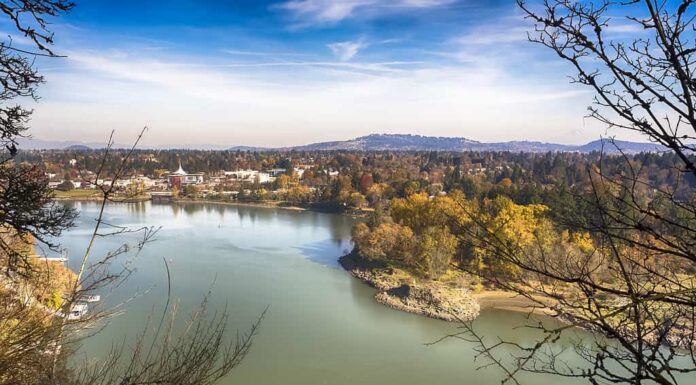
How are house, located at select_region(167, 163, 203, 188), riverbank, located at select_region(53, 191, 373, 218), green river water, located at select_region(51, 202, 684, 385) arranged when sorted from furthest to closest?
house, located at select_region(167, 163, 203, 188)
riverbank, located at select_region(53, 191, 373, 218)
green river water, located at select_region(51, 202, 684, 385)

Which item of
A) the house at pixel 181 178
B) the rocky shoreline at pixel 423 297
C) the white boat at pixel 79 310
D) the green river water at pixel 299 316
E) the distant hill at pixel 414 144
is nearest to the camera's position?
the white boat at pixel 79 310

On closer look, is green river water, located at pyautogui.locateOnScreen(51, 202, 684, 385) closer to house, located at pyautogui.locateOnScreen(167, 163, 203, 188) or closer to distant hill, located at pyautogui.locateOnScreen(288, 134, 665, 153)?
house, located at pyautogui.locateOnScreen(167, 163, 203, 188)

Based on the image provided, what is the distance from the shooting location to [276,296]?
8.51 m

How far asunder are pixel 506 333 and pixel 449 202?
4.37 metres

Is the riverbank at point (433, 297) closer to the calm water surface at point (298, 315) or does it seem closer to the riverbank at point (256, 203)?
the calm water surface at point (298, 315)

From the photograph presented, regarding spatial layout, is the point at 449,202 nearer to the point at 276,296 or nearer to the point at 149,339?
the point at 276,296

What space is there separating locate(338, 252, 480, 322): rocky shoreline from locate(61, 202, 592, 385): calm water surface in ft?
0.71

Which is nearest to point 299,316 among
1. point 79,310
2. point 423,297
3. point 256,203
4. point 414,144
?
point 423,297

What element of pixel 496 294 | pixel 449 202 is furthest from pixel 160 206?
pixel 496 294

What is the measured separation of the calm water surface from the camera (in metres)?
5.71

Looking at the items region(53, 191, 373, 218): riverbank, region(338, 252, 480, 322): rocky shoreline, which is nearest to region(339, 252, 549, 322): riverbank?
region(338, 252, 480, 322): rocky shoreline

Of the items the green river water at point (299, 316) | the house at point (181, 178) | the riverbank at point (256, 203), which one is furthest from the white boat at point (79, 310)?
the house at point (181, 178)

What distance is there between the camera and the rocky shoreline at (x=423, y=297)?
8.06 m

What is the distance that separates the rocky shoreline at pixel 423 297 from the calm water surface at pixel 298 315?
216 mm
